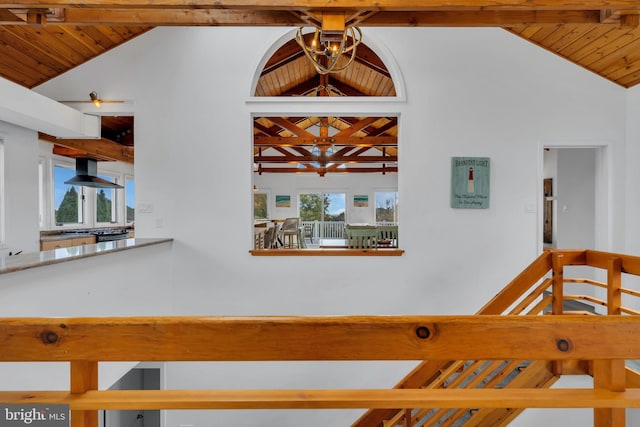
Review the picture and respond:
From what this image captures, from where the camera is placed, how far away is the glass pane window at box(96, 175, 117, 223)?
6781mm

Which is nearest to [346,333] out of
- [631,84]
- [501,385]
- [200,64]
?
[501,385]

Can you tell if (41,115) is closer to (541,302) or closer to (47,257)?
(47,257)

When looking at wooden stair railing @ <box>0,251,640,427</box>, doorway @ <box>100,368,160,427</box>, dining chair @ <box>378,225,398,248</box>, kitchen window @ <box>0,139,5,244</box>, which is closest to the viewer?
wooden stair railing @ <box>0,251,640,427</box>

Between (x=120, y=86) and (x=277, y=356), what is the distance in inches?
148

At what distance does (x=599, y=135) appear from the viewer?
11.3ft

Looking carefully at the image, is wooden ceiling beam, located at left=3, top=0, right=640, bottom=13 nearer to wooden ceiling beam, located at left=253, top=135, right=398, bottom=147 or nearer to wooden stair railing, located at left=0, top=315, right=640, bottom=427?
wooden stair railing, located at left=0, top=315, right=640, bottom=427

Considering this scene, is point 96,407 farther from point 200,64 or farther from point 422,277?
point 200,64

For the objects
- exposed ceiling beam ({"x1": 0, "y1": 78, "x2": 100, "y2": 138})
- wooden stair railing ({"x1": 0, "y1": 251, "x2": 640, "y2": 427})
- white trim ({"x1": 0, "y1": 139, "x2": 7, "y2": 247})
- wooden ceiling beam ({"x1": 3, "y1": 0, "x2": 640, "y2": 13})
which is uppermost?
wooden ceiling beam ({"x1": 3, "y1": 0, "x2": 640, "y2": 13})

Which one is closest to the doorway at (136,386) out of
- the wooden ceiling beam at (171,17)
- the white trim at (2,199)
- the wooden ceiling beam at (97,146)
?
the white trim at (2,199)

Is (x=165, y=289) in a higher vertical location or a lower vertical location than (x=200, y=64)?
lower

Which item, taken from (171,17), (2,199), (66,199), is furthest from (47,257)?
(66,199)

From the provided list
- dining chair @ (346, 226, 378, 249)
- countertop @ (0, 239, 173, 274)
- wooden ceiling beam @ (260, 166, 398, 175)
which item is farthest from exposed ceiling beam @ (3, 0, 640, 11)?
wooden ceiling beam @ (260, 166, 398, 175)

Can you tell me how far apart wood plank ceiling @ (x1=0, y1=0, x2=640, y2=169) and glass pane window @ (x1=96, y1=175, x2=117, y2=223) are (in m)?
2.05

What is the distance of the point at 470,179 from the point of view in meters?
3.45
